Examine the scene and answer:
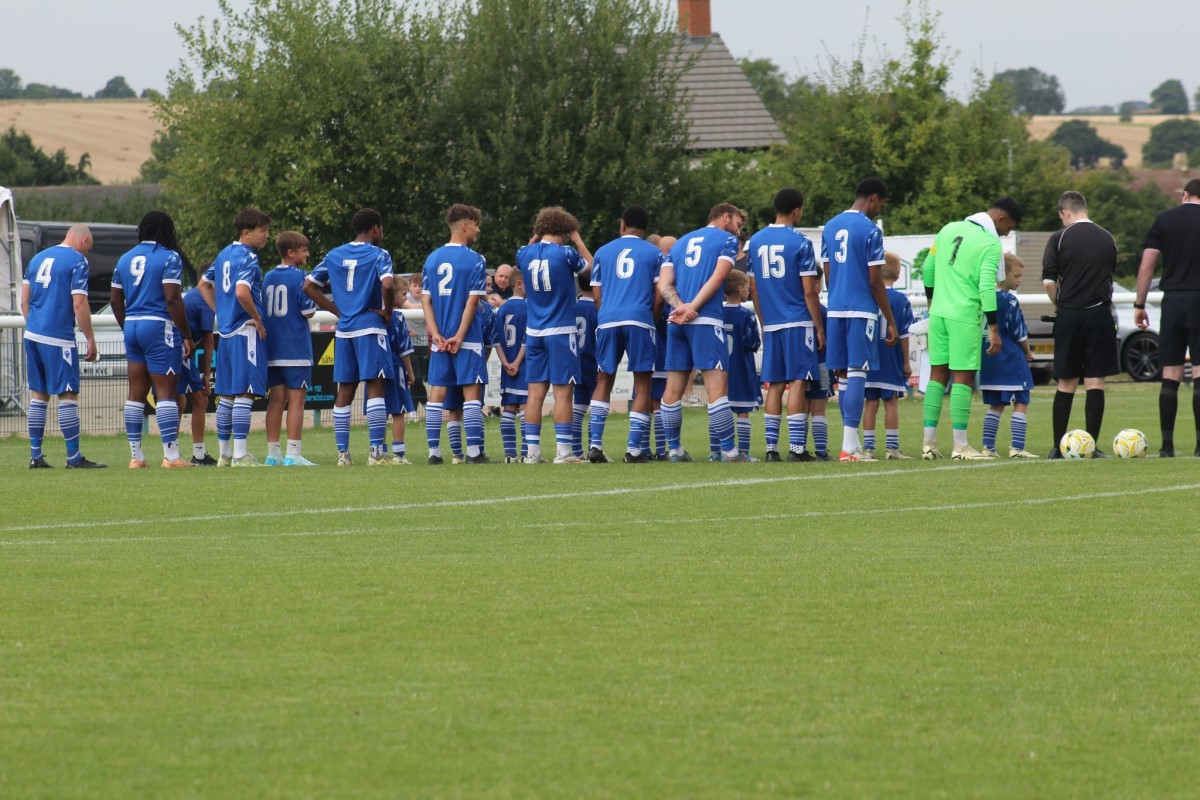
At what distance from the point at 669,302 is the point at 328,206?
27.2m

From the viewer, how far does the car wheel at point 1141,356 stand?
28984mm

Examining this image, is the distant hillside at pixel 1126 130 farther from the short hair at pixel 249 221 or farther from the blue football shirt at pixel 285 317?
the short hair at pixel 249 221

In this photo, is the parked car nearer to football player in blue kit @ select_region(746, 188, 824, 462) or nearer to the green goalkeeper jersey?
the green goalkeeper jersey

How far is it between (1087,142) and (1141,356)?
127872 mm

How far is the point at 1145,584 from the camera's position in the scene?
7762mm

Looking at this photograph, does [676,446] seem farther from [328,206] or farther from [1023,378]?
[328,206]

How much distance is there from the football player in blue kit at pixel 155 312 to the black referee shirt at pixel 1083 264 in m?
6.90

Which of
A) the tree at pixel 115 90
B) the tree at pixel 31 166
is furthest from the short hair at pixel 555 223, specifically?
the tree at pixel 115 90

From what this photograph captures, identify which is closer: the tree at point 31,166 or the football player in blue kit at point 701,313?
the football player in blue kit at point 701,313

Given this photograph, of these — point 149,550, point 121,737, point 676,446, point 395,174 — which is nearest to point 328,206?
point 395,174

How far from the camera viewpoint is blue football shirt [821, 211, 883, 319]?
1407 centimetres

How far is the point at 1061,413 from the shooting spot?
48.4 feet

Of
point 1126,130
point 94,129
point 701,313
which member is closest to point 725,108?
point 701,313

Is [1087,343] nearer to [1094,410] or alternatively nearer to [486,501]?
[1094,410]
